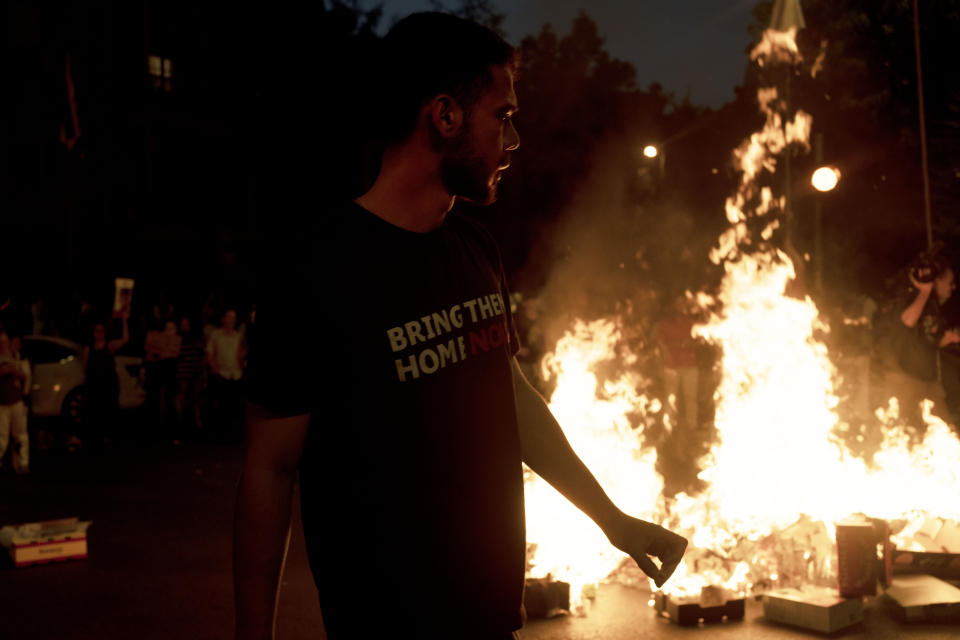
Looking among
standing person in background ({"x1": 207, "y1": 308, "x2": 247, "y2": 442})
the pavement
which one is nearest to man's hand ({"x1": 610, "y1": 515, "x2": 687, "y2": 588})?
the pavement

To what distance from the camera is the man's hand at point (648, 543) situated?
234cm

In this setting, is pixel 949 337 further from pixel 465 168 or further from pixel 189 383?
pixel 189 383

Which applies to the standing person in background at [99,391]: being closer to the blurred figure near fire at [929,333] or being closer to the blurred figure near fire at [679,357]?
the blurred figure near fire at [679,357]

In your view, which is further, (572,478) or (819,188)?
(819,188)

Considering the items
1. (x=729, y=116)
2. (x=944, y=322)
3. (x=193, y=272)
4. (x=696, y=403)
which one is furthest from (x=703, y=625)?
(x=729, y=116)

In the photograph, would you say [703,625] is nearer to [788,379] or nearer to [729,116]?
[788,379]

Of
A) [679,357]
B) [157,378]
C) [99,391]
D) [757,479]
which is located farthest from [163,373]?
[757,479]

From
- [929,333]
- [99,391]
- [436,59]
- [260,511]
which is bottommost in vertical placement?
[260,511]

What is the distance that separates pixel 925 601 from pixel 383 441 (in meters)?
4.96

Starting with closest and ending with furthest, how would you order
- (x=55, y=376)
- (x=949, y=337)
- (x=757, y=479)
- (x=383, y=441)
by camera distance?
(x=383, y=441)
(x=757, y=479)
(x=949, y=337)
(x=55, y=376)

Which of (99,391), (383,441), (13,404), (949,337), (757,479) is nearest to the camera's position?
(383,441)

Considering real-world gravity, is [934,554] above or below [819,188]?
below

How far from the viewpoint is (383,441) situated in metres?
1.98

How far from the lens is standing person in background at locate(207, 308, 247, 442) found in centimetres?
1442
